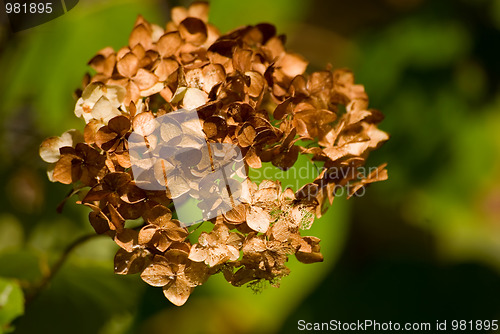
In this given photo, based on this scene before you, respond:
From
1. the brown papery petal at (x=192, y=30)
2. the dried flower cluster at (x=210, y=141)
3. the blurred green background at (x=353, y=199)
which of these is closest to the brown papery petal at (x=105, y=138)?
the dried flower cluster at (x=210, y=141)

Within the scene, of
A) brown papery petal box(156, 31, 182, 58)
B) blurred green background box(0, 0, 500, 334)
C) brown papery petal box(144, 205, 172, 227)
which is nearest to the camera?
brown papery petal box(144, 205, 172, 227)

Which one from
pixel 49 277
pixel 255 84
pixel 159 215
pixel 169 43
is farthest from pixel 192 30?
pixel 49 277

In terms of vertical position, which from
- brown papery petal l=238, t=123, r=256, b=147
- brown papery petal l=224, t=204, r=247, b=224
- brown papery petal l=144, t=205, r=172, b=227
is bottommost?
brown papery petal l=224, t=204, r=247, b=224

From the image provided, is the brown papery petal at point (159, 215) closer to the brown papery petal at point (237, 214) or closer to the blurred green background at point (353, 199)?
the brown papery petal at point (237, 214)

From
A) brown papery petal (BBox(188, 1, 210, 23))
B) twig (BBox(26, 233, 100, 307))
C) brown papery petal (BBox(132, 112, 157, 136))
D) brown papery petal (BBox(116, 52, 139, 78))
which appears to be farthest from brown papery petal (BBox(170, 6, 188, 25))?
twig (BBox(26, 233, 100, 307))

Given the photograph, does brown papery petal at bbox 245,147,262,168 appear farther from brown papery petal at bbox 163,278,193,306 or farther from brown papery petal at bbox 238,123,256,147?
brown papery petal at bbox 163,278,193,306

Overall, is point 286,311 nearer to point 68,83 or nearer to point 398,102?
point 398,102

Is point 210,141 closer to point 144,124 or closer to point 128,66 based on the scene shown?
point 144,124
